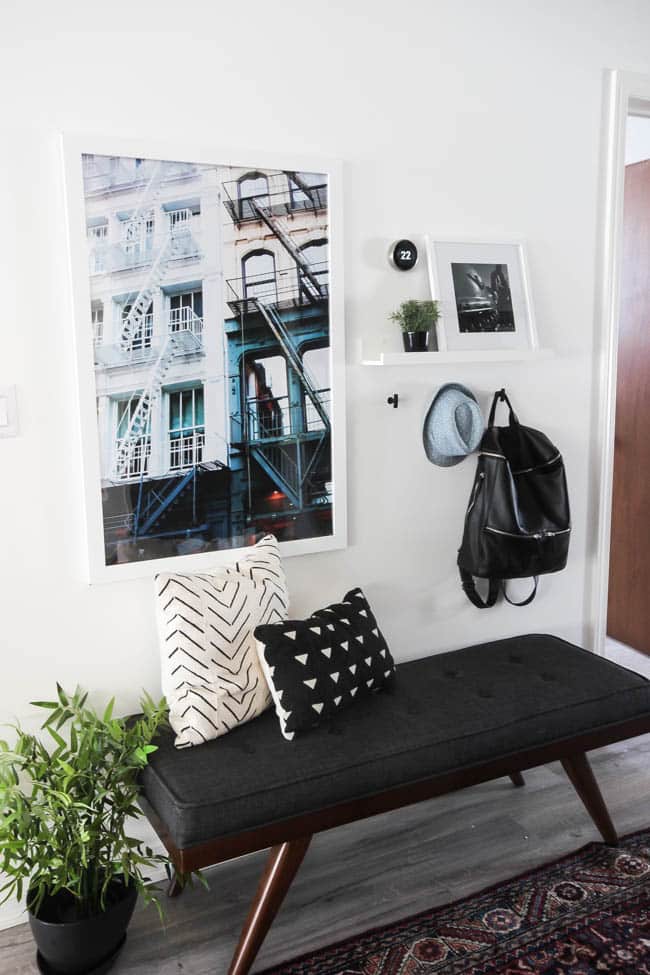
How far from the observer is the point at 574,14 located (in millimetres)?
2586

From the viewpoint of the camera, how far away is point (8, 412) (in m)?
2.00

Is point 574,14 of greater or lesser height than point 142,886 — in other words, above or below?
above

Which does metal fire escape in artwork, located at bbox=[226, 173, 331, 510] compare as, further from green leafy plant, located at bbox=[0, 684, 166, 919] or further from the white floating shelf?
green leafy plant, located at bbox=[0, 684, 166, 919]

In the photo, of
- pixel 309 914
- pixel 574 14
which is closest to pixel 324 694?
pixel 309 914

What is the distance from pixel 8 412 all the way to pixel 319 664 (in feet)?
3.05

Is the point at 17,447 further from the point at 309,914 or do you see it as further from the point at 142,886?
the point at 309,914

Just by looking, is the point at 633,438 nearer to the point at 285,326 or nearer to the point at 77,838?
the point at 285,326

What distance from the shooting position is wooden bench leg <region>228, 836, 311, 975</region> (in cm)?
191

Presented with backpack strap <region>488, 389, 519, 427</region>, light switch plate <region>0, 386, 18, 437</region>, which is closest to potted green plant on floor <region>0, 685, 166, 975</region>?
light switch plate <region>0, 386, 18, 437</region>

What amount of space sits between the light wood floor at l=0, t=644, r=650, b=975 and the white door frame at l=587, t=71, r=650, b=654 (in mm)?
578

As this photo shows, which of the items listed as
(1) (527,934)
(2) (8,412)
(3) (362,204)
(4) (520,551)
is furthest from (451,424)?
(1) (527,934)

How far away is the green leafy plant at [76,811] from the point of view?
6.07 feet

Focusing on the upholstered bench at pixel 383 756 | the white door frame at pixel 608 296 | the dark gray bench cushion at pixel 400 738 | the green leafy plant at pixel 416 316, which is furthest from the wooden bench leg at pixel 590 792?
the green leafy plant at pixel 416 316

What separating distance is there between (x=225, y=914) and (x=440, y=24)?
7.84ft
